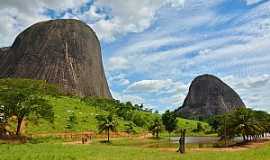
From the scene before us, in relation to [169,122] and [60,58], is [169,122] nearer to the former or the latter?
[169,122]

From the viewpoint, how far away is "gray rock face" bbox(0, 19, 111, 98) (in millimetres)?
166000

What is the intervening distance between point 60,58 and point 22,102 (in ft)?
357

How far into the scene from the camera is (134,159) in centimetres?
3177

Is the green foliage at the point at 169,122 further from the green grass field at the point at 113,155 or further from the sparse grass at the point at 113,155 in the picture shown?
the green grass field at the point at 113,155

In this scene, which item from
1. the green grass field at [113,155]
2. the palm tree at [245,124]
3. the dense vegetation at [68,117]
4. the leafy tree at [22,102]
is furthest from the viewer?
the dense vegetation at [68,117]

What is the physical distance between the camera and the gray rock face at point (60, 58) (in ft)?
545

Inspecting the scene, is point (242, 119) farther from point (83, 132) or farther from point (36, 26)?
point (36, 26)

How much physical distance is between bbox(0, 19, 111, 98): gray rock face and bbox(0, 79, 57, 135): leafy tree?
92.1 metres

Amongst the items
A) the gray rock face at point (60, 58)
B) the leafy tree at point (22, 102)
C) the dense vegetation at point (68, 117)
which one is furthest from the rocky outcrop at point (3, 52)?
the leafy tree at point (22, 102)

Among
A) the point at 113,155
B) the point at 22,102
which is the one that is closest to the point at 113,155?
the point at 113,155

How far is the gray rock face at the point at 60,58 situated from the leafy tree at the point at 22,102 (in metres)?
92.1

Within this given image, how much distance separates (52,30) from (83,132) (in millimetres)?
102016

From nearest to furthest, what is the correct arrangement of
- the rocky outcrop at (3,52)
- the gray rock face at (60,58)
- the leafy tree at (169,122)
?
the leafy tree at (169,122), the gray rock face at (60,58), the rocky outcrop at (3,52)

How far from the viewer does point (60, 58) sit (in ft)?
561
